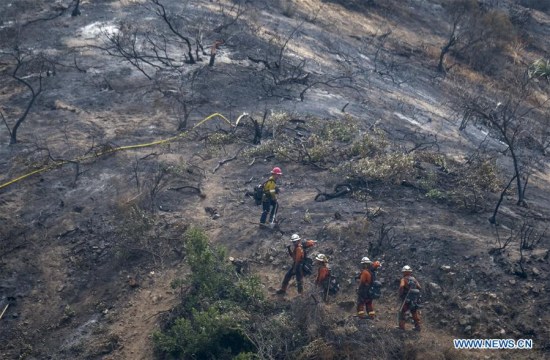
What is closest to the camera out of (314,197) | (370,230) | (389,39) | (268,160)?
(370,230)

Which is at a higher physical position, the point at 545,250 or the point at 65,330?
the point at 545,250

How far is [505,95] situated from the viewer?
20.8 metres

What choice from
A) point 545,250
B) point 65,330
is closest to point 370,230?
point 545,250

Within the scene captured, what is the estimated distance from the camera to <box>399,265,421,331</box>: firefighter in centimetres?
914

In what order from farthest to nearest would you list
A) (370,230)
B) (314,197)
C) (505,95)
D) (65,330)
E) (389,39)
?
(389,39), (505,95), (314,197), (370,230), (65,330)

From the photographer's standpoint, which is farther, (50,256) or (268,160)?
(268,160)

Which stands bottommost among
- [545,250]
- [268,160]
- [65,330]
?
[65,330]

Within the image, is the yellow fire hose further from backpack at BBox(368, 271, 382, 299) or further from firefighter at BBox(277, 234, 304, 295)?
backpack at BBox(368, 271, 382, 299)

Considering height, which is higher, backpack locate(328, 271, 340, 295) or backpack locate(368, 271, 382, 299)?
backpack locate(368, 271, 382, 299)

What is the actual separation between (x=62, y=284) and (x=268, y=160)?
215 inches

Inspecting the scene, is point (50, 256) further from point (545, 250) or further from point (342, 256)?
point (545, 250)

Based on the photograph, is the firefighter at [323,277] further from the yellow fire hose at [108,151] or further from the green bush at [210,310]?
the yellow fire hose at [108,151]

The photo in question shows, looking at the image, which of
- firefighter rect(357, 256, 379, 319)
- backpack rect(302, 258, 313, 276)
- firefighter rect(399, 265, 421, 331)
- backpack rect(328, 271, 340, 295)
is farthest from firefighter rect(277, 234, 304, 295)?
firefighter rect(399, 265, 421, 331)

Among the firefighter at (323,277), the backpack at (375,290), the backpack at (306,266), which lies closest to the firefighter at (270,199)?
the backpack at (306,266)
